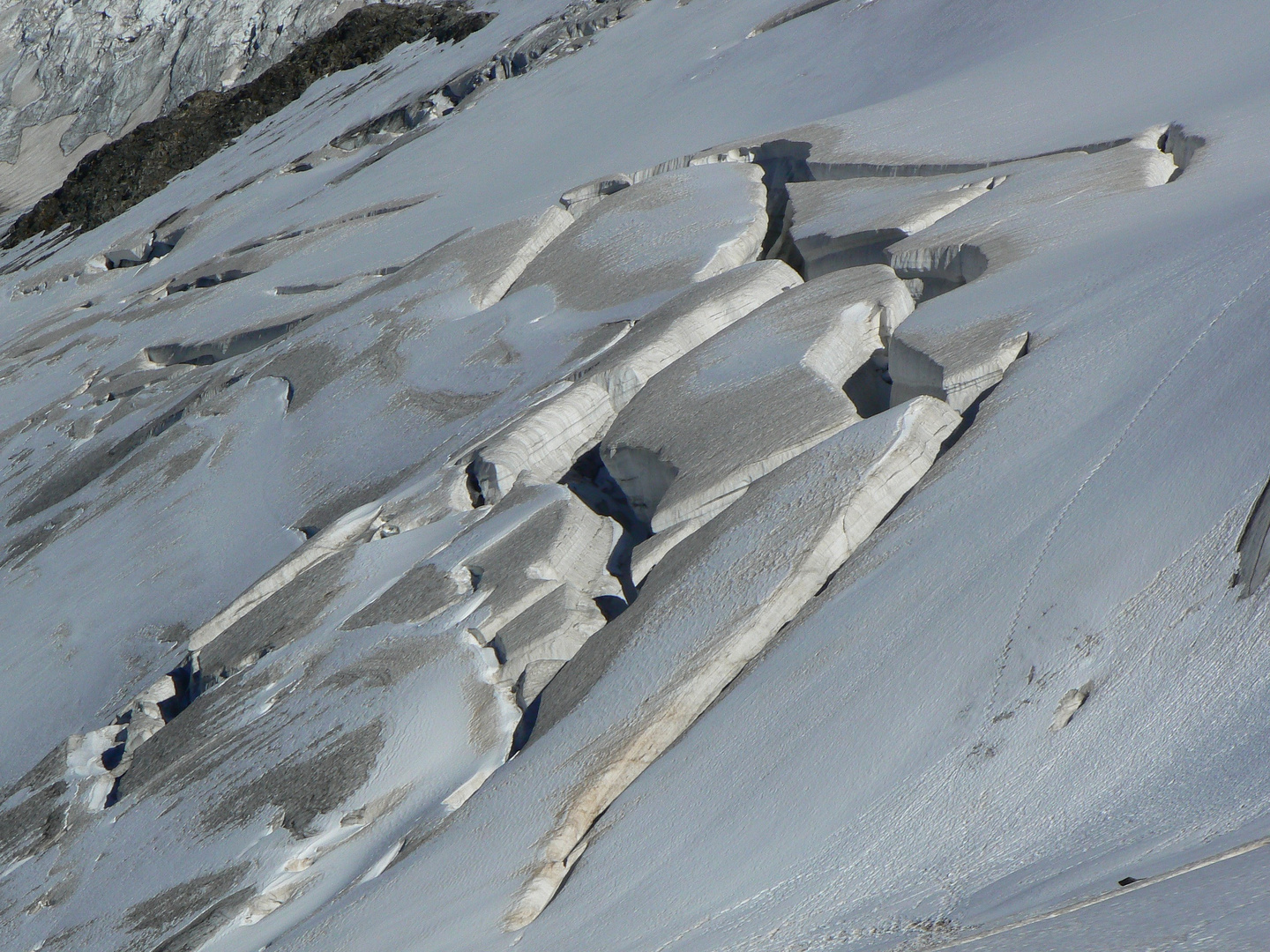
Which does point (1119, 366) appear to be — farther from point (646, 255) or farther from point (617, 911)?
point (646, 255)

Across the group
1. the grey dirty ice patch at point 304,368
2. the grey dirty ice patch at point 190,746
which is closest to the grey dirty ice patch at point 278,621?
the grey dirty ice patch at point 190,746

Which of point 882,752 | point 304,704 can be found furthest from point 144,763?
point 882,752

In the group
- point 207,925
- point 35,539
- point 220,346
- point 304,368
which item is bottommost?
point 207,925

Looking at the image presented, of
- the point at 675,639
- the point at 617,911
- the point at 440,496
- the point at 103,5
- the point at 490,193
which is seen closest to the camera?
the point at 617,911

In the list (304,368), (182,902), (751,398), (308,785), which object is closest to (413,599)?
(308,785)

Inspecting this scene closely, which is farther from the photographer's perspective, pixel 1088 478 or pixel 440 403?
pixel 440 403

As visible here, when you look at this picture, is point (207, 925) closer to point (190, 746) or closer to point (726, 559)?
point (190, 746)

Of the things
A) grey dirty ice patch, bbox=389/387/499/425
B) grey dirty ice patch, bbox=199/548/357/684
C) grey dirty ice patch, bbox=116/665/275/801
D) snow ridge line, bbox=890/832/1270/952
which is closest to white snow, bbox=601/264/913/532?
grey dirty ice patch, bbox=389/387/499/425
